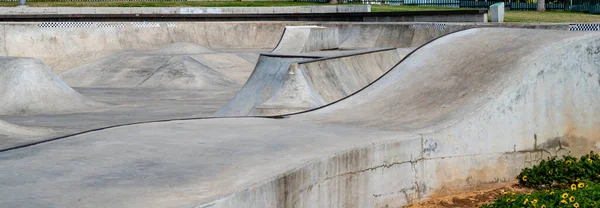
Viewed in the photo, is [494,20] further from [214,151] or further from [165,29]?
[214,151]

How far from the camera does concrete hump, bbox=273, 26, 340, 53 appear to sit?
21506 mm

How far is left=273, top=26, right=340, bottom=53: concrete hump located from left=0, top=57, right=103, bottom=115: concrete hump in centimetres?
538

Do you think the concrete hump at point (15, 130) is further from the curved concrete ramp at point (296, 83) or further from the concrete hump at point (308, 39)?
the concrete hump at point (308, 39)

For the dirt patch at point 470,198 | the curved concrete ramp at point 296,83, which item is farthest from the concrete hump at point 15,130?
the dirt patch at point 470,198

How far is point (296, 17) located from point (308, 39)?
1220cm

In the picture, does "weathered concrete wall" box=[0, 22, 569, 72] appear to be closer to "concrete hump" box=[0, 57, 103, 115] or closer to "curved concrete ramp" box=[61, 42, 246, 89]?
"curved concrete ramp" box=[61, 42, 246, 89]

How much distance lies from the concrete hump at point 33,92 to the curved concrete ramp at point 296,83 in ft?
13.9

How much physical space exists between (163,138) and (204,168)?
160 centimetres

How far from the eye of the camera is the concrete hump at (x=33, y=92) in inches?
684

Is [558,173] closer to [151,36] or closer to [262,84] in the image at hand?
[262,84]

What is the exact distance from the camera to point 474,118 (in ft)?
31.1

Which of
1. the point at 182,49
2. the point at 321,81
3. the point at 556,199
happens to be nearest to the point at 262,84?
the point at 321,81

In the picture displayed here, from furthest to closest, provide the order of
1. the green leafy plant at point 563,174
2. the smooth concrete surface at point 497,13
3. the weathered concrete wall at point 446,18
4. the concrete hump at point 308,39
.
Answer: the smooth concrete surface at point 497,13
the weathered concrete wall at point 446,18
the concrete hump at point 308,39
the green leafy plant at point 563,174

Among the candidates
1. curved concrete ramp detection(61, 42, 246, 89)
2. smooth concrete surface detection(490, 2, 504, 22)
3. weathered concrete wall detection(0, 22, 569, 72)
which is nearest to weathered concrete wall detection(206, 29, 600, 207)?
curved concrete ramp detection(61, 42, 246, 89)
